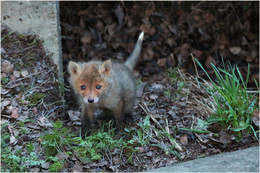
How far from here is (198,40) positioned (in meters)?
7.11

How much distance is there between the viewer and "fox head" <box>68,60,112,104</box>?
159 inches

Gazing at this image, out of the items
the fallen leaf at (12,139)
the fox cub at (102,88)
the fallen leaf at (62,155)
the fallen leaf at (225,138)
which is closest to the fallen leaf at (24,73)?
the fox cub at (102,88)

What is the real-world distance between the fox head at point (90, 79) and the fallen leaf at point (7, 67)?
43.6 inches

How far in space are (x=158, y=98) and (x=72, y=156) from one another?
2188 millimetres

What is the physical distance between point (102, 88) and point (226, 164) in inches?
69.0

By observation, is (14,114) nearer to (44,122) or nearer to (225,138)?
(44,122)

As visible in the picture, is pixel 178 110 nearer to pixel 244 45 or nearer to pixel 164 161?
pixel 164 161

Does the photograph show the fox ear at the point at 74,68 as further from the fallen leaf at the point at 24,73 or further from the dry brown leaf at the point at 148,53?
the dry brown leaf at the point at 148,53

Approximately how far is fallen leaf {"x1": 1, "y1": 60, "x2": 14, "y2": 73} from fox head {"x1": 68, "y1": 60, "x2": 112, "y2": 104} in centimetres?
111

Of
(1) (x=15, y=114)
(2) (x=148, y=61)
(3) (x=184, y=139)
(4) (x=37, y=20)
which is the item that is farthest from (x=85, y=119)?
(2) (x=148, y=61)

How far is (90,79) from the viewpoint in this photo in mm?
4055

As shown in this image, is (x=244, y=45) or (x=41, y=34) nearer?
(x=41, y=34)

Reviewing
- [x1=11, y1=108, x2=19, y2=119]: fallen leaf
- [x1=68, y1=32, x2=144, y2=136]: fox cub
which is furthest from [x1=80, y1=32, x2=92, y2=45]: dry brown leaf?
[x1=11, y1=108, x2=19, y2=119]: fallen leaf

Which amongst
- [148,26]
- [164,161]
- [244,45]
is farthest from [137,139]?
[244,45]
